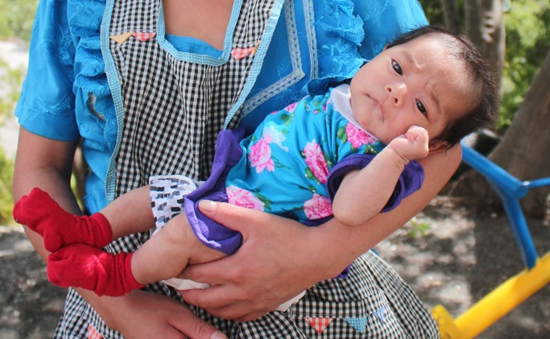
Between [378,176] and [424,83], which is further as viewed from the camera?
[424,83]

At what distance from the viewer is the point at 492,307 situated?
2.36m

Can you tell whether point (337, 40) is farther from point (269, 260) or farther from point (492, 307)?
point (492, 307)

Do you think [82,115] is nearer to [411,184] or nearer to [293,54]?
[293,54]

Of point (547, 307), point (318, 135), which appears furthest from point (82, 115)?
point (547, 307)

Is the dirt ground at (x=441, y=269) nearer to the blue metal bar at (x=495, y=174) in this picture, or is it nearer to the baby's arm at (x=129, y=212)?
the blue metal bar at (x=495, y=174)

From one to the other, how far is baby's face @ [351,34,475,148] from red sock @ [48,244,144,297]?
65 centimetres

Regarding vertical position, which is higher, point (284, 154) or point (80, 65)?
point (80, 65)

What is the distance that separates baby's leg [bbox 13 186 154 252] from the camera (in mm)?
1548

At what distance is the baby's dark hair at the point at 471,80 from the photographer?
1.58 metres

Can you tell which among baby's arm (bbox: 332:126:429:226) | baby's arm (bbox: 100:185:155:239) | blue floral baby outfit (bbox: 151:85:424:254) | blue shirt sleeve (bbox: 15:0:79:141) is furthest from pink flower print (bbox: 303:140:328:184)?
blue shirt sleeve (bbox: 15:0:79:141)

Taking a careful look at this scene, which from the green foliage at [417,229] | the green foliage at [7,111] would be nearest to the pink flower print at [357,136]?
the green foliage at [417,229]

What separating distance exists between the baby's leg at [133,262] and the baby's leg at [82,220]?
3 cm

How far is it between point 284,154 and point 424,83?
0.36m

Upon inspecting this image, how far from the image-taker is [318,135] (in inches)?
62.6
